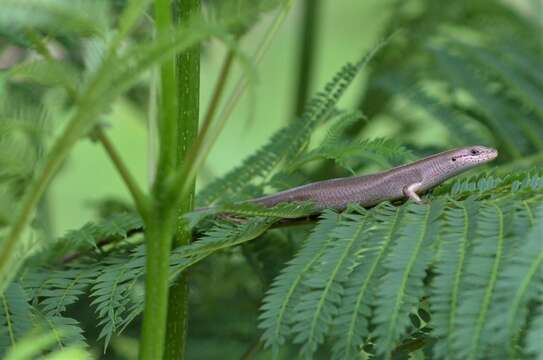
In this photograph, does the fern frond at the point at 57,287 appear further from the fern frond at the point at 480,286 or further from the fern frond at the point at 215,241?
the fern frond at the point at 480,286

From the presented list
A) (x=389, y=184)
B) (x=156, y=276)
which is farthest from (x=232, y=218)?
(x=389, y=184)

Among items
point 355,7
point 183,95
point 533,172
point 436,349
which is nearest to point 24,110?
point 183,95

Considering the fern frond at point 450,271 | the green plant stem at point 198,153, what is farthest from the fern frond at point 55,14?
the fern frond at point 450,271

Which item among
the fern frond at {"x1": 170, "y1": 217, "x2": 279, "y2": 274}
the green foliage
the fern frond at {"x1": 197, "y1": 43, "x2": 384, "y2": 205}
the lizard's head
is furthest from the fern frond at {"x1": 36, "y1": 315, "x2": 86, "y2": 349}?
the lizard's head

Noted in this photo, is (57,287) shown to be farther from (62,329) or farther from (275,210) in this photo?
(275,210)

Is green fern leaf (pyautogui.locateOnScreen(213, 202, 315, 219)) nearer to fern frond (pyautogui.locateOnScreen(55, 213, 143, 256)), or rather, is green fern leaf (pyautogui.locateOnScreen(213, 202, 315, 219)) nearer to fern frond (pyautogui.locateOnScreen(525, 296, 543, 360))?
fern frond (pyautogui.locateOnScreen(55, 213, 143, 256))

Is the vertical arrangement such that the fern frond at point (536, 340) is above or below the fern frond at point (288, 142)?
below
